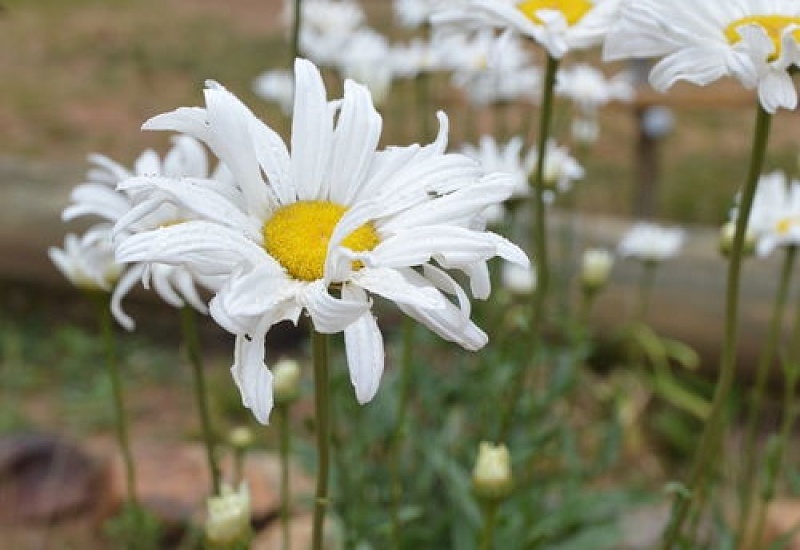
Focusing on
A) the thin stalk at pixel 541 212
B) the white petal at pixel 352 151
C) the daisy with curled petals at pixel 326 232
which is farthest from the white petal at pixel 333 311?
the thin stalk at pixel 541 212

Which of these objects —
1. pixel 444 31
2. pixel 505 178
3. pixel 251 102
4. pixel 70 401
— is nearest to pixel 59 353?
pixel 70 401

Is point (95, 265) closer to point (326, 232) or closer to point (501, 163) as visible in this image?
point (326, 232)

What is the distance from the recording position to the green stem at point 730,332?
0.76 metres

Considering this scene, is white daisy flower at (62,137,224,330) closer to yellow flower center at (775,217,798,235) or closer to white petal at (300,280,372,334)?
white petal at (300,280,372,334)

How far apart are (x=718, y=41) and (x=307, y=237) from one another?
352 mm

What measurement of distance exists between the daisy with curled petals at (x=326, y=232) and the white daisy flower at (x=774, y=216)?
69cm

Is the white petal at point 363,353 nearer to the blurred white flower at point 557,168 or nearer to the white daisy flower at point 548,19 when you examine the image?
the white daisy flower at point 548,19

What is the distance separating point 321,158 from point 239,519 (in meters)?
0.30

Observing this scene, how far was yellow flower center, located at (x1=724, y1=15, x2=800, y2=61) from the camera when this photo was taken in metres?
0.82

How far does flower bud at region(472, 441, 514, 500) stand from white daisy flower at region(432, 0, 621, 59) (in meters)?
0.34

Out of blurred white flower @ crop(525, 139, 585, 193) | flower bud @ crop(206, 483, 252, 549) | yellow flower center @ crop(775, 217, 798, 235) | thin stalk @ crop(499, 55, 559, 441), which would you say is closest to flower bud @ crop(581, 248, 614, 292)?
blurred white flower @ crop(525, 139, 585, 193)

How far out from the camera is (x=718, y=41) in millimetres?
820

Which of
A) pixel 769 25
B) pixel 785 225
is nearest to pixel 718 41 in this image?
pixel 769 25

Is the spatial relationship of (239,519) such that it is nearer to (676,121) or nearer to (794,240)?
(794,240)
